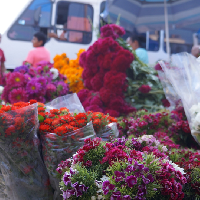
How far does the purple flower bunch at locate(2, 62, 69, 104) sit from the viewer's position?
222cm

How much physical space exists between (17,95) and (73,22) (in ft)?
12.5

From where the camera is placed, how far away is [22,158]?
4.17ft

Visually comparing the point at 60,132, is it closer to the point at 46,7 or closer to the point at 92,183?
the point at 92,183

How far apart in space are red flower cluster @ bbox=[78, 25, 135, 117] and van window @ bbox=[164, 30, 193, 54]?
16.0 ft

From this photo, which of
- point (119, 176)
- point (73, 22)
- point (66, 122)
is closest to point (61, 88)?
point (66, 122)

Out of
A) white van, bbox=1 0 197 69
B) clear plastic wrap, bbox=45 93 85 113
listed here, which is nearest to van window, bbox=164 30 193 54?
white van, bbox=1 0 197 69

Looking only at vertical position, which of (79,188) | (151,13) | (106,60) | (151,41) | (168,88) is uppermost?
(151,13)

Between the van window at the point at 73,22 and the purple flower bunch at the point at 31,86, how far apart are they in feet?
10.9

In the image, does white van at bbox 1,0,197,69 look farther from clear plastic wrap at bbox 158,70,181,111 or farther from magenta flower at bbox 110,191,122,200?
magenta flower at bbox 110,191,122,200

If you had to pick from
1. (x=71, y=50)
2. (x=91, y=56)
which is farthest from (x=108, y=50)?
(x=71, y=50)

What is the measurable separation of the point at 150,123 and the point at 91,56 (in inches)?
35.5

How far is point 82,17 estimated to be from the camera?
5.72 m

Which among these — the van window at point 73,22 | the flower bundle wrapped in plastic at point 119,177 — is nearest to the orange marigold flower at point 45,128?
the flower bundle wrapped in plastic at point 119,177

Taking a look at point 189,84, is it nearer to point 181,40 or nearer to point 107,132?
point 107,132
